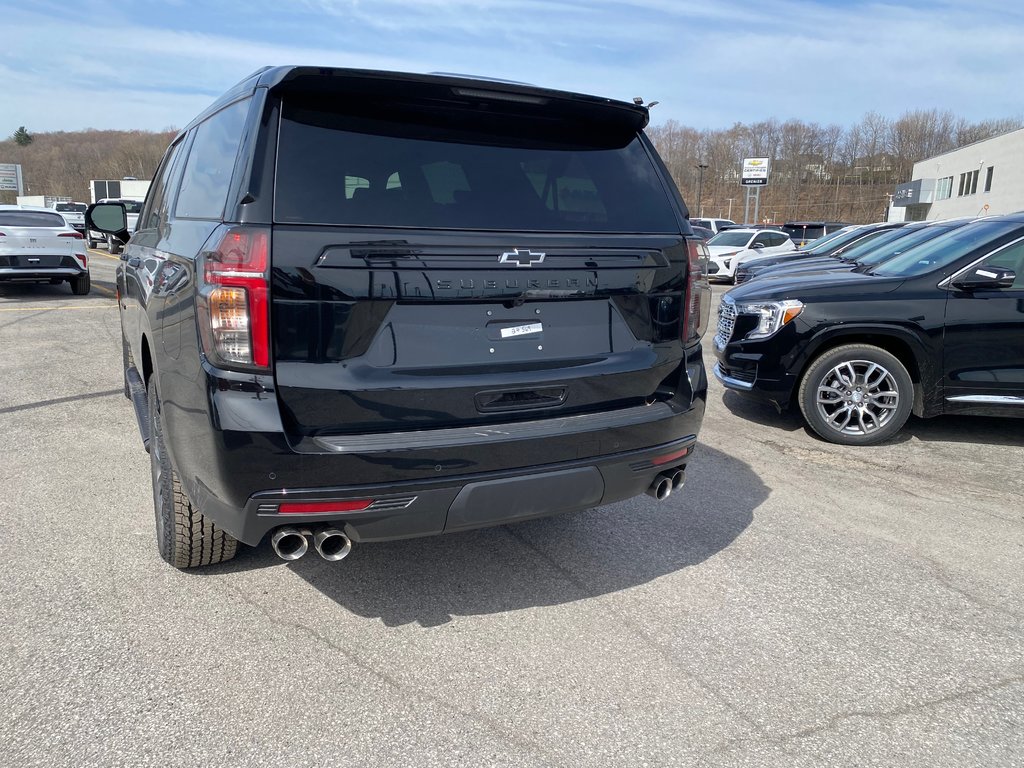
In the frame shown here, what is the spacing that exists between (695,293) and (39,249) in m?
14.6

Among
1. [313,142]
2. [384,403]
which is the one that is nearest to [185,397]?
[384,403]

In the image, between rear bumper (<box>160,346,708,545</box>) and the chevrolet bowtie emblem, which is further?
the chevrolet bowtie emblem

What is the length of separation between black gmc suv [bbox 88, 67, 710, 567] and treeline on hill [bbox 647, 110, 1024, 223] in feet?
314

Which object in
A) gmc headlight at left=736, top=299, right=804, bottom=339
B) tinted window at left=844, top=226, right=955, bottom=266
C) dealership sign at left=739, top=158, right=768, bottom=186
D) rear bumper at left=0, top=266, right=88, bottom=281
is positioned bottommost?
rear bumper at left=0, top=266, right=88, bottom=281

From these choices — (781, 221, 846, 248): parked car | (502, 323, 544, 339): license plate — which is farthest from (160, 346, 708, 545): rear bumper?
(781, 221, 846, 248): parked car

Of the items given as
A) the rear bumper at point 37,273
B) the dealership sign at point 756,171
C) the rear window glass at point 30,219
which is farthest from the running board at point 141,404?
the dealership sign at point 756,171

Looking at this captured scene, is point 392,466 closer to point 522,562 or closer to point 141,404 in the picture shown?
point 522,562

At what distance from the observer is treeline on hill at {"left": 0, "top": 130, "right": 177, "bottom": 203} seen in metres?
120

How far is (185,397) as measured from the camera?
2639 mm

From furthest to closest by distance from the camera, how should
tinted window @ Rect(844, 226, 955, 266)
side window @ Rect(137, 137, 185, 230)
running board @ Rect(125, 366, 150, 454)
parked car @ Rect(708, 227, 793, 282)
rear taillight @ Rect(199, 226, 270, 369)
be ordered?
parked car @ Rect(708, 227, 793, 282), tinted window @ Rect(844, 226, 955, 266), side window @ Rect(137, 137, 185, 230), running board @ Rect(125, 366, 150, 454), rear taillight @ Rect(199, 226, 270, 369)

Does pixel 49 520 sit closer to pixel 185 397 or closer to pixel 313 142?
pixel 185 397

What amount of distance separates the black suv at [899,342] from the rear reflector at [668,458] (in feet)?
9.66

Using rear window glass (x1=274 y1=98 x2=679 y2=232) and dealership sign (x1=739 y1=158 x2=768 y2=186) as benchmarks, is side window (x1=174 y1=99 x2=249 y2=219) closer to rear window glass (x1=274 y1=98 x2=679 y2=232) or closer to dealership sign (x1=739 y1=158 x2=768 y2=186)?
rear window glass (x1=274 y1=98 x2=679 y2=232)

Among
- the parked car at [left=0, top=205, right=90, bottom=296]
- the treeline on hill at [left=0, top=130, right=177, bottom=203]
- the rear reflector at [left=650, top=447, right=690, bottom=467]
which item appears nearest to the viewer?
the rear reflector at [left=650, top=447, right=690, bottom=467]
